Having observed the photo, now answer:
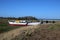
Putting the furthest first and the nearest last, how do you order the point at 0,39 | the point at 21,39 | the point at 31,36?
the point at 0,39
the point at 31,36
the point at 21,39

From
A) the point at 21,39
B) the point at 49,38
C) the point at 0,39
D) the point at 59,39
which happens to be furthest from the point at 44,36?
the point at 0,39

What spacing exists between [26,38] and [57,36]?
3.68 metres

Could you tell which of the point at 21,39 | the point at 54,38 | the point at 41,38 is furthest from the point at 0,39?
the point at 54,38

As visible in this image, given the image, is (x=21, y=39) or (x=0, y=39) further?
(x=0, y=39)

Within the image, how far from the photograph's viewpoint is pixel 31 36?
15.9 meters

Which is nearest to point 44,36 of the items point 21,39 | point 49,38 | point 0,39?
point 49,38

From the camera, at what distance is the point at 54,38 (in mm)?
15500

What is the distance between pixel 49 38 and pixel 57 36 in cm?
124

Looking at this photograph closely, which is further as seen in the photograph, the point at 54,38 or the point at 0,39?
the point at 0,39

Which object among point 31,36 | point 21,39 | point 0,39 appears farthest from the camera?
point 0,39

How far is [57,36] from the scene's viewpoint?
1614cm

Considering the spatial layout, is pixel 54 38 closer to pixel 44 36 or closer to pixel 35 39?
pixel 44 36

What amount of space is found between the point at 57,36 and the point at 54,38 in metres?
0.80

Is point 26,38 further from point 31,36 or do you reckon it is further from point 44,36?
point 44,36
